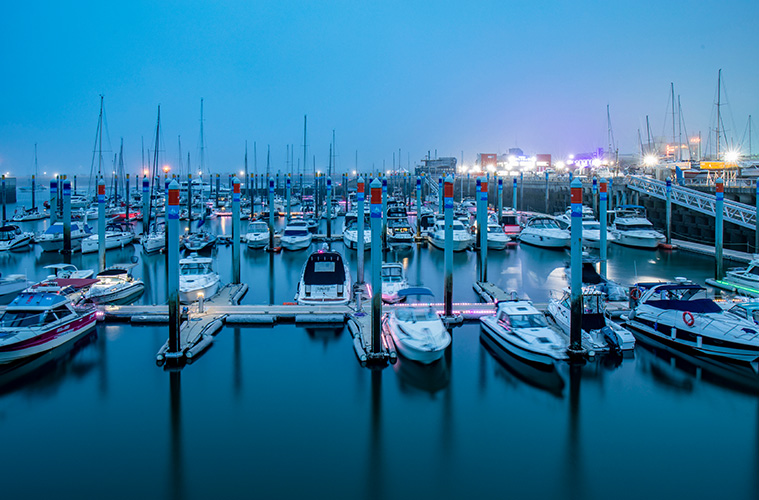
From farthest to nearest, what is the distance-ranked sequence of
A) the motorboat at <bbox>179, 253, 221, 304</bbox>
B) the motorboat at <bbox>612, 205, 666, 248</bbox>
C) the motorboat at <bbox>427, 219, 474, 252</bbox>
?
the motorboat at <bbox>612, 205, 666, 248</bbox>, the motorboat at <bbox>427, 219, 474, 252</bbox>, the motorboat at <bbox>179, 253, 221, 304</bbox>

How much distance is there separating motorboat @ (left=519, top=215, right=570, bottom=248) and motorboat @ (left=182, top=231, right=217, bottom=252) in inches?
884

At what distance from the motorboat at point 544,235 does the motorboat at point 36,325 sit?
98.3ft

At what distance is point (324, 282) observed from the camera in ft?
68.9

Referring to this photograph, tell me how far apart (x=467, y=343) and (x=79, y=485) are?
10937 millimetres

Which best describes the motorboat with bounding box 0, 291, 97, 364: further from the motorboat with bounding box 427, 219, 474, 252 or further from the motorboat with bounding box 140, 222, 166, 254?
the motorboat with bounding box 427, 219, 474, 252

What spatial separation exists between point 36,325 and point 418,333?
35.1 ft

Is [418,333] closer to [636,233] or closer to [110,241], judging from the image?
[636,233]

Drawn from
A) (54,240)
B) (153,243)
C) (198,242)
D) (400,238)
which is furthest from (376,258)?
(54,240)

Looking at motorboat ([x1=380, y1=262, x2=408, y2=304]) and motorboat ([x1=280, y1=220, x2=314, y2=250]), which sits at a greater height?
motorboat ([x1=280, y1=220, x2=314, y2=250])

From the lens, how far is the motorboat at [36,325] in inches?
569

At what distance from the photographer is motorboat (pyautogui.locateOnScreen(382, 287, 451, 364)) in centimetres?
1428

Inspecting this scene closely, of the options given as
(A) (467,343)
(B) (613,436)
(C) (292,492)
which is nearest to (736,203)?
(A) (467,343)

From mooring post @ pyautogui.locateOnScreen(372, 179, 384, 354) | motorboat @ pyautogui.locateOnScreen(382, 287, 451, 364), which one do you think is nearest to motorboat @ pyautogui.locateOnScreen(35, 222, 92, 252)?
motorboat @ pyautogui.locateOnScreen(382, 287, 451, 364)

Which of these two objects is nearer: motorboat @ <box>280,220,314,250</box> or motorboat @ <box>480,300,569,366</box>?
motorboat @ <box>480,300,569,366</box>
